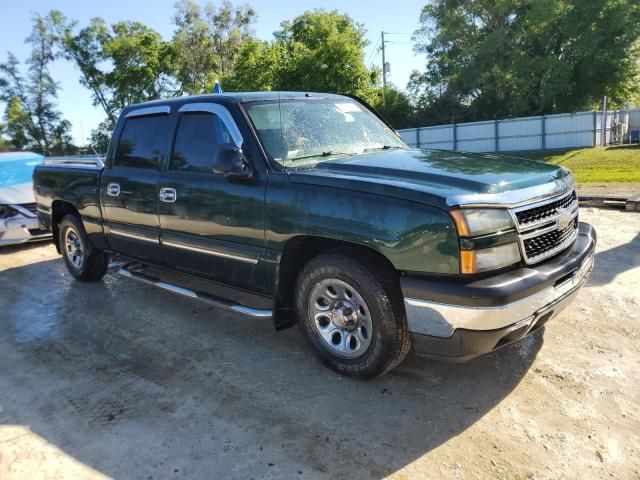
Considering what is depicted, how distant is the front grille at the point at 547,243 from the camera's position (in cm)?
320

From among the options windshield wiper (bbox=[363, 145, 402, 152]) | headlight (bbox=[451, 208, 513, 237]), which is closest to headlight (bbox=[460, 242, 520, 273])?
headlight (bbox=[451, 208, 513, 237])

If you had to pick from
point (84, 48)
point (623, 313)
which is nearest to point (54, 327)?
point (623, 313)

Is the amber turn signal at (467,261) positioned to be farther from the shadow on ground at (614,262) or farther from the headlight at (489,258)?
the shadow on ground at (614,262)

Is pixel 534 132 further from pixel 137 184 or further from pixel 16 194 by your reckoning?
pixel 137 184

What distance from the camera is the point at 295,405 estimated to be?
334cm

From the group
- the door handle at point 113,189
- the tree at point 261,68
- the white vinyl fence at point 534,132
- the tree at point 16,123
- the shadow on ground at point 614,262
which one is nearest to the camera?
the door handle at point 113,189

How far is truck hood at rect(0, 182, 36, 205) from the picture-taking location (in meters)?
8.18

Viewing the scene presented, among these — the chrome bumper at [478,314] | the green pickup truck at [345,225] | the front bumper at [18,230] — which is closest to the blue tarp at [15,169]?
the front bumper at [18,230]

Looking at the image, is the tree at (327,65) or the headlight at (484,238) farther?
the tree at (327,65)

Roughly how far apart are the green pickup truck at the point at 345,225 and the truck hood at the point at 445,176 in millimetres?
13

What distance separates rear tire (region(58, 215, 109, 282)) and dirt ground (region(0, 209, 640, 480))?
128 centimetres

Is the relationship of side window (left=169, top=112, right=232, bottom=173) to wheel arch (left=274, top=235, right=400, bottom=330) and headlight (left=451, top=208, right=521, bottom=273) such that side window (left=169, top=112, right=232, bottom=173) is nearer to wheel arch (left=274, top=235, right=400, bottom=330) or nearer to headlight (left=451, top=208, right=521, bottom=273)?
wheel arch (left=274, top=235, right=400, bottom=330)

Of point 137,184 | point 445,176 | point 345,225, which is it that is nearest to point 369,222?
point 345,225

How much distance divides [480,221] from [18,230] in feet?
24.3
